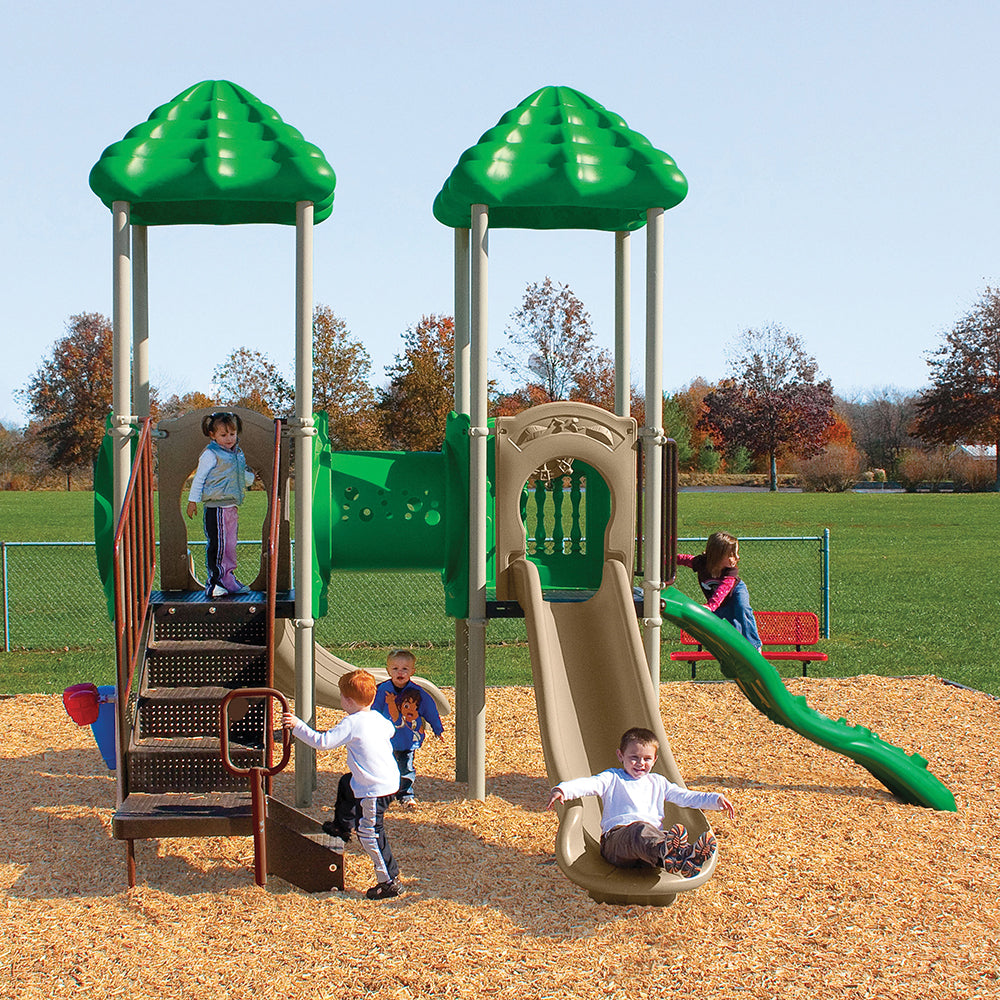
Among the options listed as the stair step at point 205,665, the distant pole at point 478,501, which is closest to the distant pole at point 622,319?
the distant pole at point 478,501

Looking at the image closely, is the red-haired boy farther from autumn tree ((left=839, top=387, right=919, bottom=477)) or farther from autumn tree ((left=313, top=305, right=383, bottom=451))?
autumn tree ((left=839, top=387, right=919, bottom=477))

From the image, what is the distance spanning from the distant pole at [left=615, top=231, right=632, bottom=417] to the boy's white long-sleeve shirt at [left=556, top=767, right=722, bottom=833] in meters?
3.71

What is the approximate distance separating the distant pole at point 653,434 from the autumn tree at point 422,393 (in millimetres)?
33538

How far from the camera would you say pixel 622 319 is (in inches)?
359

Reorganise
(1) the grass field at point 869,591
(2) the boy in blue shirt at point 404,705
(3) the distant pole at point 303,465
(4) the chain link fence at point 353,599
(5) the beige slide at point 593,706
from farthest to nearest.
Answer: (4) the chain link fence at point 353,599 < (1) the grass field at point 869,591 < (3) the distant pole at point 303,465 < (2) the boy in blue shirt at point 404,705 < (5) the beige slide at point 593,706

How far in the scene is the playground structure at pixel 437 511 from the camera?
6902mm

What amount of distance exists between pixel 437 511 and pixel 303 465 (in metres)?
1.09

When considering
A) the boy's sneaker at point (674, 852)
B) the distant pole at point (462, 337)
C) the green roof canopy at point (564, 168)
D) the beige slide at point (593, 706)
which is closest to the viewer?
the boy's sneaker at point (674, 852)

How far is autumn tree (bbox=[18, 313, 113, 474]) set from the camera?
217 ft

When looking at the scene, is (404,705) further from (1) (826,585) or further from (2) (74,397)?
(2) (74,397)

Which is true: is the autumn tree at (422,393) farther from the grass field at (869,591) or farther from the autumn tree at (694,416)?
the autumn tree at (694,416)

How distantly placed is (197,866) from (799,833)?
12.0 ft

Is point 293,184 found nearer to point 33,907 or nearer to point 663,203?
point 663,203

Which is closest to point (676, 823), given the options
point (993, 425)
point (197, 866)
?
point (197, 866)
